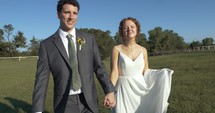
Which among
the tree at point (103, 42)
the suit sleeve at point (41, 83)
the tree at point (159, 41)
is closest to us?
the suit sleeve at point (41, 83)

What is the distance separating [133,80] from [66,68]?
2.89 metres

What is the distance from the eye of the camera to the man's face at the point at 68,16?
3.63 metres

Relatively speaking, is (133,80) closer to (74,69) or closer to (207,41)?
(74,69)

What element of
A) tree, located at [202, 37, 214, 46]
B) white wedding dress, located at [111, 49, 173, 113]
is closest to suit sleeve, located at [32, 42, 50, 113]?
white wedding dress, located at [111, 49, 173, 113]

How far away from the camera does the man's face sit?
363 centimetres

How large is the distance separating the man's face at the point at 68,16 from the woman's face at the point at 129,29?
268 centimetres

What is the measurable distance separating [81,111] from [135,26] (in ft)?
9.78

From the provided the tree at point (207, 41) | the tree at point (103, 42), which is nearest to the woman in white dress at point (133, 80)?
the tree at point (103, 42)

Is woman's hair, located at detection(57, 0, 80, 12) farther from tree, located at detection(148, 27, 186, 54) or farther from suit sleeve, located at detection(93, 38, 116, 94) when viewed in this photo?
tree, located at detection(148, 27, 186, 54)

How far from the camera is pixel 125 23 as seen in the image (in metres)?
6.30

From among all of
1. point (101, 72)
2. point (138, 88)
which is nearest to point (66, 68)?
point (101, 72)

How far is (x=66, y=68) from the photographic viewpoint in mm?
3645

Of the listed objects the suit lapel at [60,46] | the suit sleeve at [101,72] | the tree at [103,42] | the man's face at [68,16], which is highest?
the tree at [103,42]

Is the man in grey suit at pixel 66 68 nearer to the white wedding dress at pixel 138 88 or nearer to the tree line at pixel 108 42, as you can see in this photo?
the white wedding dress at pixel 138 88
